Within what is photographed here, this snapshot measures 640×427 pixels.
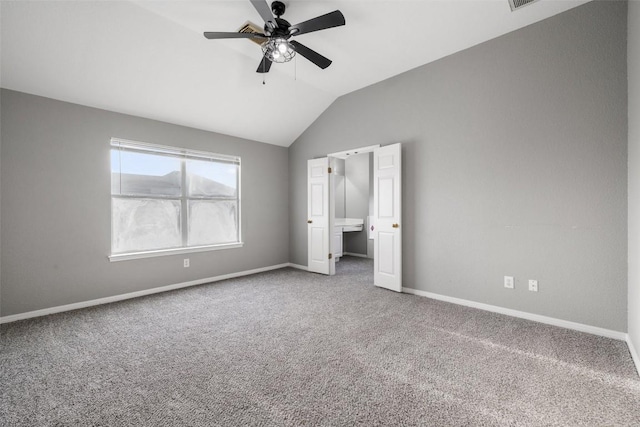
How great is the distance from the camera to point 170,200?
166 inches

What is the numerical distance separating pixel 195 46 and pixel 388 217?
327cm

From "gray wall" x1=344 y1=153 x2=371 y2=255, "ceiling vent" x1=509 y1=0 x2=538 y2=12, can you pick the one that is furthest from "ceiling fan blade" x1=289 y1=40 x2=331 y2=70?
"gray wall" x1=344 y1=153 x2=371 y2=255

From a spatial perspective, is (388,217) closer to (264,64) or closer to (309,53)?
(309,53)

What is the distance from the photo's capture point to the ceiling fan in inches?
85.6

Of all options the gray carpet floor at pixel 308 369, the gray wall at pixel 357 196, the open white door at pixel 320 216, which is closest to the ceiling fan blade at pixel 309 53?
the open white door at pixel 320 216

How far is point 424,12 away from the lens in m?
2.74

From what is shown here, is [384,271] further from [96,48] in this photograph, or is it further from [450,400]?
[96,48]

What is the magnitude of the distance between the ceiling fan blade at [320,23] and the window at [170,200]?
Answer: 2821mm

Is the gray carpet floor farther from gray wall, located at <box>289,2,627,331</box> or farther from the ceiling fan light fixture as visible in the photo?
the ceiling fan light fixture

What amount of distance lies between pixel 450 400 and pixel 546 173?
8.12ft

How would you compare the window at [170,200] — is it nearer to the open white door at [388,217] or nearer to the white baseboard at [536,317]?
the open white door at [388,217]

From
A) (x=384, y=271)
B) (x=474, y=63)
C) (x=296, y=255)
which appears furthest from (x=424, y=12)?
(x=296, y=255)

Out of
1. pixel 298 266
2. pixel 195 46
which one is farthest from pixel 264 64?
pixel 298 266

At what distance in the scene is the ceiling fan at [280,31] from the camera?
2174mm
